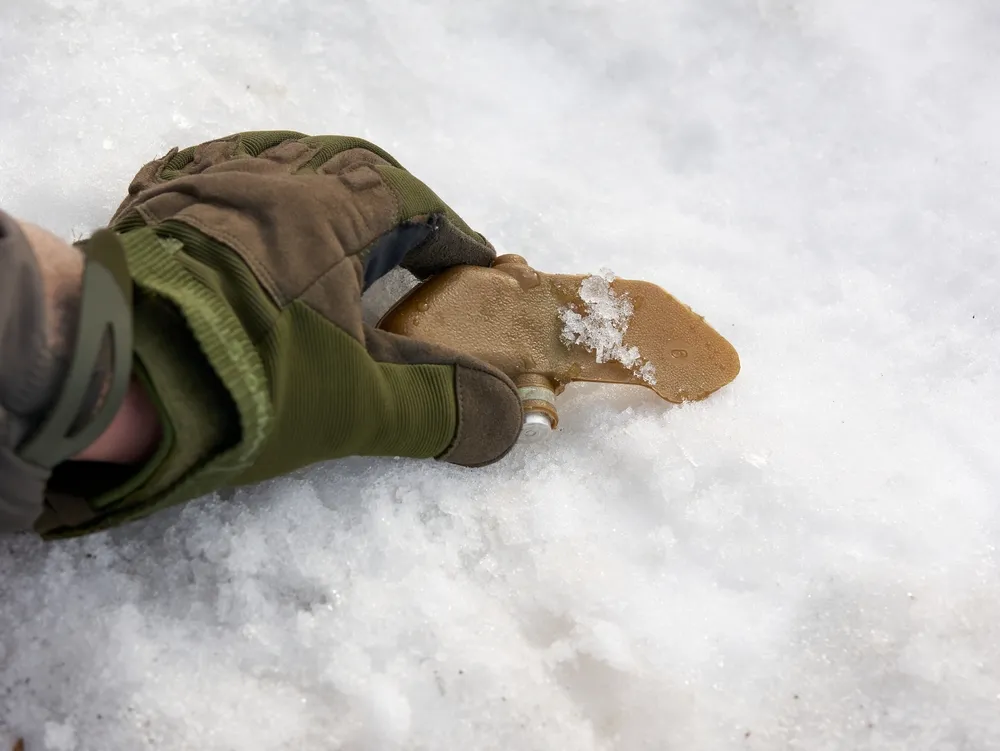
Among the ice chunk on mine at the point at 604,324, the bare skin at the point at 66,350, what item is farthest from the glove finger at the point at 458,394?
the bare skin at the point at 66,350

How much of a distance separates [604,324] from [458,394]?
0.20 meters

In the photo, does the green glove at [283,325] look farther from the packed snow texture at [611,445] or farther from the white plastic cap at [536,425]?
the packed snow texture at [611,445]

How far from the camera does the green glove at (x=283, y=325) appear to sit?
596 millimetres

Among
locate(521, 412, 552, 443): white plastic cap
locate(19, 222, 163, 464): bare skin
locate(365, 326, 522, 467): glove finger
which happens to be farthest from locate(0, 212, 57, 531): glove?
locate(521, 412, 552, 443): white plastic cap

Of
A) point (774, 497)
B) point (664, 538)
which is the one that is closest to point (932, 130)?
point (774, 497)

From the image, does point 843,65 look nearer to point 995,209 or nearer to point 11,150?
point 995,209

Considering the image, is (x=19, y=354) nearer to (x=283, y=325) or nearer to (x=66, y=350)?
(x=66, y=350)

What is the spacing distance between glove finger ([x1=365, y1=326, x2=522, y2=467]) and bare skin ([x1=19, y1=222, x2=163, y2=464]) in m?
0.22

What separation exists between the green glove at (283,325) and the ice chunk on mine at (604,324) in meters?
0.12

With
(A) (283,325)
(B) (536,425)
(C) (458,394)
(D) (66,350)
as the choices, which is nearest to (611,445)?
(B) (536,425)

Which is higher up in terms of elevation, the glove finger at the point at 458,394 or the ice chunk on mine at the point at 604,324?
the ice chunk on mine at the point at 604,324

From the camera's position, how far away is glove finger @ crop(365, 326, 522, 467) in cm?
77

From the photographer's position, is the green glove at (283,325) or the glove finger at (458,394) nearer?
the green glove at (283,325)

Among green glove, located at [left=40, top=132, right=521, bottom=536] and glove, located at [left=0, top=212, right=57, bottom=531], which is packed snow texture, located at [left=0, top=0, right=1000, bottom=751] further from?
glove, located at [left=0, top=212, right=57, bottom=531]
